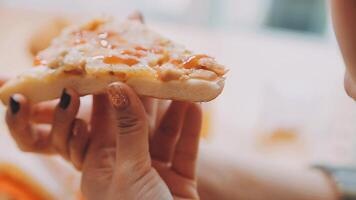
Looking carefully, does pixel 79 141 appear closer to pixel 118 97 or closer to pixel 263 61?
pixel 118 97

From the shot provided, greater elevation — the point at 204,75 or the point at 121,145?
the point at 204,75

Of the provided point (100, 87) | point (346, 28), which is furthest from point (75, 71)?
point (346, 28)

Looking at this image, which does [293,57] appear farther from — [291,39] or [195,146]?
[195,146]

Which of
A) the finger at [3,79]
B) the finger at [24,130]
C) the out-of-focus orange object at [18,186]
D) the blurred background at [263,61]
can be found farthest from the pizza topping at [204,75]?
the blurred background at [263,61]

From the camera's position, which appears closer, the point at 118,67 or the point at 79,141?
the point at 118,67

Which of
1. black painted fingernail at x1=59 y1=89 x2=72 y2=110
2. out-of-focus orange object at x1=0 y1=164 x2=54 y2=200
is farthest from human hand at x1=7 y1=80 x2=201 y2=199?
out-of-focus orange object at x1=0 y1=164 x2=54 y2=200

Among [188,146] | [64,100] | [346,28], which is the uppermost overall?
[346,28]

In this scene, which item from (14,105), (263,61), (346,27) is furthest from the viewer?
(263,61)

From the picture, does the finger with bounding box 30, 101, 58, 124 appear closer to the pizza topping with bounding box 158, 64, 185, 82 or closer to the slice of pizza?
the slice of pizza

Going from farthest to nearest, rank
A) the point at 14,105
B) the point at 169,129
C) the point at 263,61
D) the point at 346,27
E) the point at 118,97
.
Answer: the point at 263,61 → the point at 169,129 → the point at 14,105 → the point at 118,97 → the point at 346,27
